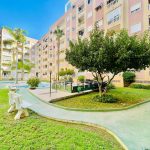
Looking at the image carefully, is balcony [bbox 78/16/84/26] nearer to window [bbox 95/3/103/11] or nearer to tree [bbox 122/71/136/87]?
window [bbox 95/3/103/11]

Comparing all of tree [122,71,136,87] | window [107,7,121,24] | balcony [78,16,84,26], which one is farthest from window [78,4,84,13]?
tree [122,71,136,87]

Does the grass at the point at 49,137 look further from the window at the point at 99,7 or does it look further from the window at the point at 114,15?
the window at the point at 99,7

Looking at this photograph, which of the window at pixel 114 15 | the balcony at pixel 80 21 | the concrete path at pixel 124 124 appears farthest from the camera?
the balcony at pixel 80 21

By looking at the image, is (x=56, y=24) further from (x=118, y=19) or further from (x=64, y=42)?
(x=118, y=19)

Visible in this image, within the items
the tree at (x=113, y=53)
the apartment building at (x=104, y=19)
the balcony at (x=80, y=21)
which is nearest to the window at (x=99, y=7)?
the apartment building at (x=104, y=19)

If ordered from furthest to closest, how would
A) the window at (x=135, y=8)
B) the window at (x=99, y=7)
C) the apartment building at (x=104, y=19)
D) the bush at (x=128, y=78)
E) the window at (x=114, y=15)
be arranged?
the window at (x=99, y=7)
the window at (x=114, y=15)
the window at (x=135, y=8)
the bush at (x=128, y=78)
the apartment building at (x=104, y=19)

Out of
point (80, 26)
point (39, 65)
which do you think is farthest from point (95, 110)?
point (39, 65)

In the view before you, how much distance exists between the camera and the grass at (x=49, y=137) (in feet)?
17.1

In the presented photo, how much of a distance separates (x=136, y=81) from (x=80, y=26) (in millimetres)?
21591

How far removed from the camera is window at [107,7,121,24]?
27969 millimetres

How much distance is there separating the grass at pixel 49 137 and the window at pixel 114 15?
2513 centimetres

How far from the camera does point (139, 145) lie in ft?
18.2

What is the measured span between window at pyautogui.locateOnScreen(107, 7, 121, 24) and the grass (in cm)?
2513

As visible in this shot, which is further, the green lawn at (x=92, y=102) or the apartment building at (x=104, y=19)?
the apartment building at (x=104, y=19)
